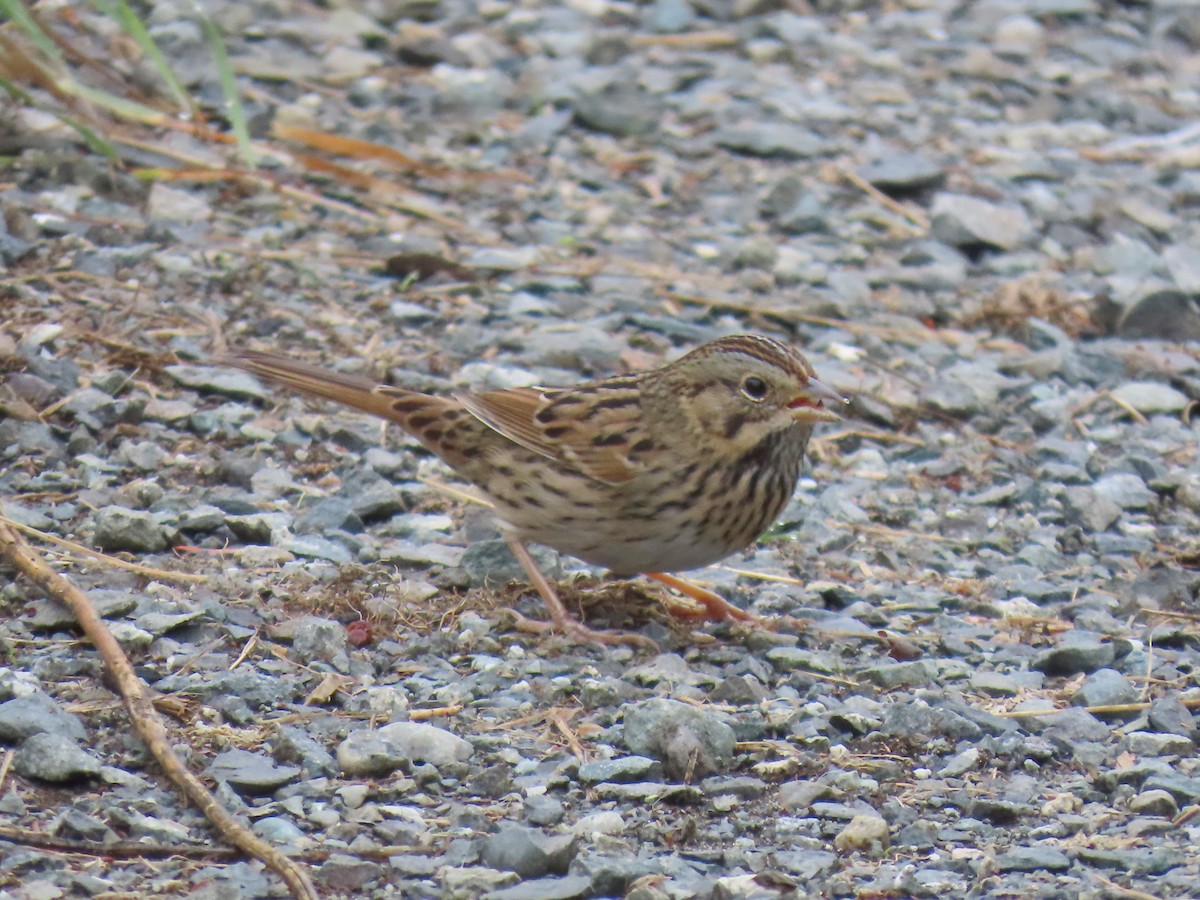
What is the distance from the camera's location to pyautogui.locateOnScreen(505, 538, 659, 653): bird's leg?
5441 millimetres

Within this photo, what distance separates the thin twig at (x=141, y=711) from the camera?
379cm

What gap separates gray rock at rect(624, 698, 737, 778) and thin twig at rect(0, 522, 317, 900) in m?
1.04

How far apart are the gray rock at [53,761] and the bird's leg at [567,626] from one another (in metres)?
1.61

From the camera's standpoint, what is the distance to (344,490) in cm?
614

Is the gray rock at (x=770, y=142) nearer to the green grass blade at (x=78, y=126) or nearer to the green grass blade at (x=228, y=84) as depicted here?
the green grass blade at (x=228, y=84)

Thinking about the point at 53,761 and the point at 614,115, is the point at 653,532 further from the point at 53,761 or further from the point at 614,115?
the point at 614,115

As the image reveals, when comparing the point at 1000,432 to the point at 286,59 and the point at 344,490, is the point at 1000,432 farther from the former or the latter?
the point at 286,59

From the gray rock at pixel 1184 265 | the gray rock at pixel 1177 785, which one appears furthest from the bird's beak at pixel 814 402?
the gray rock at pixel 1184 265

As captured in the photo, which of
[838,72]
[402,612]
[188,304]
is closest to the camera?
[402,612]

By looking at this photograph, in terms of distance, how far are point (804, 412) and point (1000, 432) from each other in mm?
2024

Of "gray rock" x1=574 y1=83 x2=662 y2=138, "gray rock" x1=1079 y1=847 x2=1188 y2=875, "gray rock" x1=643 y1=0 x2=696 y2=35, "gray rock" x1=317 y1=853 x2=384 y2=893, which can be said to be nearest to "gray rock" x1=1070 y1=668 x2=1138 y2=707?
"gray rock" x1=1079 y1=847 x2=1188 y2=875

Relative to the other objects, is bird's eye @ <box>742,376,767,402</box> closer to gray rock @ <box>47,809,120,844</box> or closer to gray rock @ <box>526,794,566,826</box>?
gray rock @ <box>526,794,566,826</box>

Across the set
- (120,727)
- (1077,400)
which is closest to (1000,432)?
(1077,400)

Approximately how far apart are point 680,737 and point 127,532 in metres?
1.84
